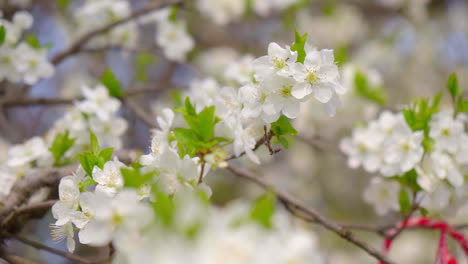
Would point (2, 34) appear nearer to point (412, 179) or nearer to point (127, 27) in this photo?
point (127, 27)

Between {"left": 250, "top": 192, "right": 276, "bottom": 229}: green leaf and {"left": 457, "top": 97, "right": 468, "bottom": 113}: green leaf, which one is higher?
{"left": 250, "top": 192, "right": 276, "bottom": 229}: green leaf

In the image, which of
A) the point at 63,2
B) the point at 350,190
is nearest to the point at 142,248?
the point at 63,2

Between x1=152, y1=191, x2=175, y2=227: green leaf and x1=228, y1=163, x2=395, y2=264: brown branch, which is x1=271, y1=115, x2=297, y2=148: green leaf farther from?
x1=152, y1=191, x2=175, y2=227: green leaf

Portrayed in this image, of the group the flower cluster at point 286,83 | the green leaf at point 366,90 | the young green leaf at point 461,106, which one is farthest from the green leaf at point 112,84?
the young green leaf at point 461,106

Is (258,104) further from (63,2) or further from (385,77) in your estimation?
(385,77)

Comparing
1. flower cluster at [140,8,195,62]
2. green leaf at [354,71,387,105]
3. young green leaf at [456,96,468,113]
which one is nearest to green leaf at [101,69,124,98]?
flower cluster at [140,8,195,62]

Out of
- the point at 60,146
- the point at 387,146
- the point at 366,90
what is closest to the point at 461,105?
the point at 387,146
